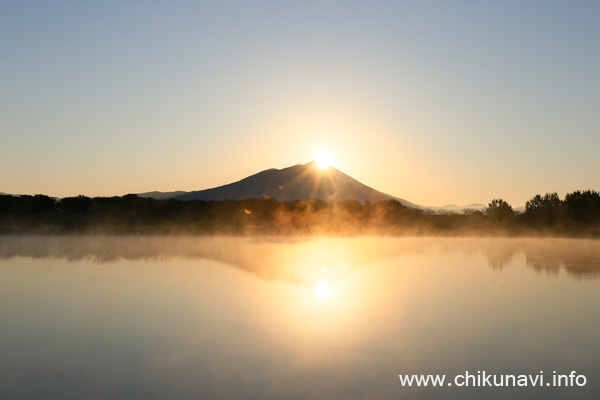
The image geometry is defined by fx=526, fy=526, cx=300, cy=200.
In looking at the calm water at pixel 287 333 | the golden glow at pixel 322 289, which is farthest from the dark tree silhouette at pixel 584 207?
the golden glow at pixel 322 289

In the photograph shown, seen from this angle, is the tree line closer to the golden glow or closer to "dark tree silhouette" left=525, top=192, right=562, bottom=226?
"dark tree silhouette" left=525, top=192, right=562, bottom=226

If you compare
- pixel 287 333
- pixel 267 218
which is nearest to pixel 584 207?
pixel 267 218

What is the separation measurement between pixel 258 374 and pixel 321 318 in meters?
4.77

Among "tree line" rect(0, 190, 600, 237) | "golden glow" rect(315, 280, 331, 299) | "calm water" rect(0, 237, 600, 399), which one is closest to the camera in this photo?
"calm water" rect(0, 237, 600, 399)

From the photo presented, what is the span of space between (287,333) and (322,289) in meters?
6.73

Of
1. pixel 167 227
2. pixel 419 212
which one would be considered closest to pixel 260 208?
pixel 167 227

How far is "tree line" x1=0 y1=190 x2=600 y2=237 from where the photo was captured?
7531cm

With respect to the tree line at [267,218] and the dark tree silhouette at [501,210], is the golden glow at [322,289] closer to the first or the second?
the tree line at [267,218]

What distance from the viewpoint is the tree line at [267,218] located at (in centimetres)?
7531

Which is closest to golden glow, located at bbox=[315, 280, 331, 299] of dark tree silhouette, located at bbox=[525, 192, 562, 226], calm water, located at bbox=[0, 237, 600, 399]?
calm water, located at bbox=[0, 237, 600, 399]

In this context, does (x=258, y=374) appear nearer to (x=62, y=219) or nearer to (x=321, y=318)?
(x=321, y=318)

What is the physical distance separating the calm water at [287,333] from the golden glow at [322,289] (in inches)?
4.2

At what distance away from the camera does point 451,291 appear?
17.5 m

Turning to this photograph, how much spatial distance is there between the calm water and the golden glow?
0.35 feet
